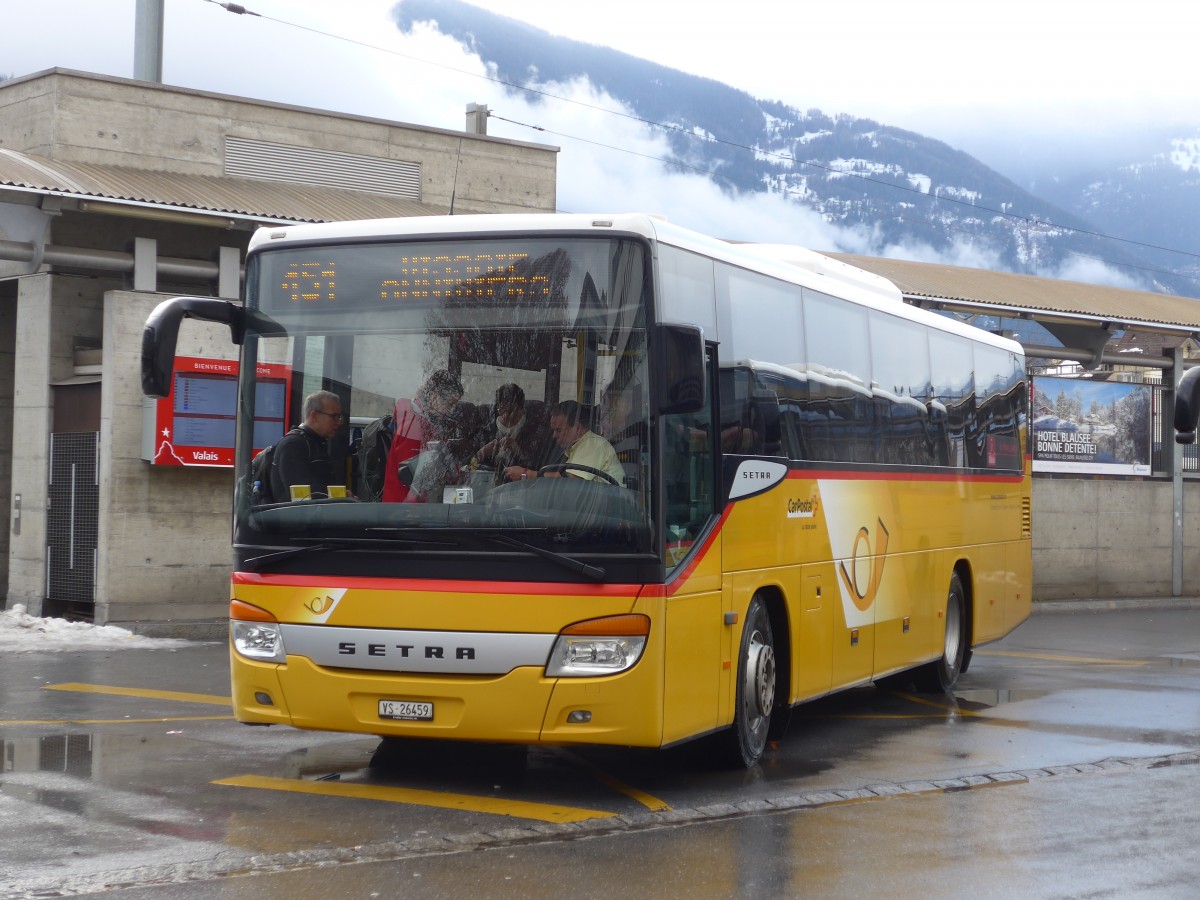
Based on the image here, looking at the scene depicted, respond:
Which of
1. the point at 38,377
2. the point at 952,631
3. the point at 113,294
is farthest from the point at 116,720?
the point at 38,377

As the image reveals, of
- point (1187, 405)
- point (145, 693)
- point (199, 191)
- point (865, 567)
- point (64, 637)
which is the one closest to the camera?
point (865, 567)

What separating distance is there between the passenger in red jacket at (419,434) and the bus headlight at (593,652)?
1043mm

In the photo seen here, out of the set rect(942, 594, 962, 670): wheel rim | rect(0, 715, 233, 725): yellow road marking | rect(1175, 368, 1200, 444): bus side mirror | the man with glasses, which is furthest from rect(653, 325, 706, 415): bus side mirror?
rect(1175, 368, 1200, 444): bus side mirror

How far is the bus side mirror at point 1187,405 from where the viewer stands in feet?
44.7

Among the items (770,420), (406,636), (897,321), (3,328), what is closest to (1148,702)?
(897,321)

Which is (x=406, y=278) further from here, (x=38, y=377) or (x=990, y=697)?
(x=38, y=377)

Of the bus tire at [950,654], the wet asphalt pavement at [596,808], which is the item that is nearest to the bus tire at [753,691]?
the wet asphalt pavement at [596,808]

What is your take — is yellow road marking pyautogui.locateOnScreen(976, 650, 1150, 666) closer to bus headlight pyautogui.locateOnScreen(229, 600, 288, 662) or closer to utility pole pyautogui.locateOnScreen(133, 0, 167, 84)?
bus headlight pyautogui.locateOnScreen(229, 600, 288, 662)

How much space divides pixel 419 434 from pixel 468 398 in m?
0.31

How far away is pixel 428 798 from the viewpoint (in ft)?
28.4

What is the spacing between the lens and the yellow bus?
8.31 m

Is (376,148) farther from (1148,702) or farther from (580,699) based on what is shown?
(580,699)

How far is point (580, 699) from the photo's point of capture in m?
8.29

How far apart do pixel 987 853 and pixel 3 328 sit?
57.2 feet
